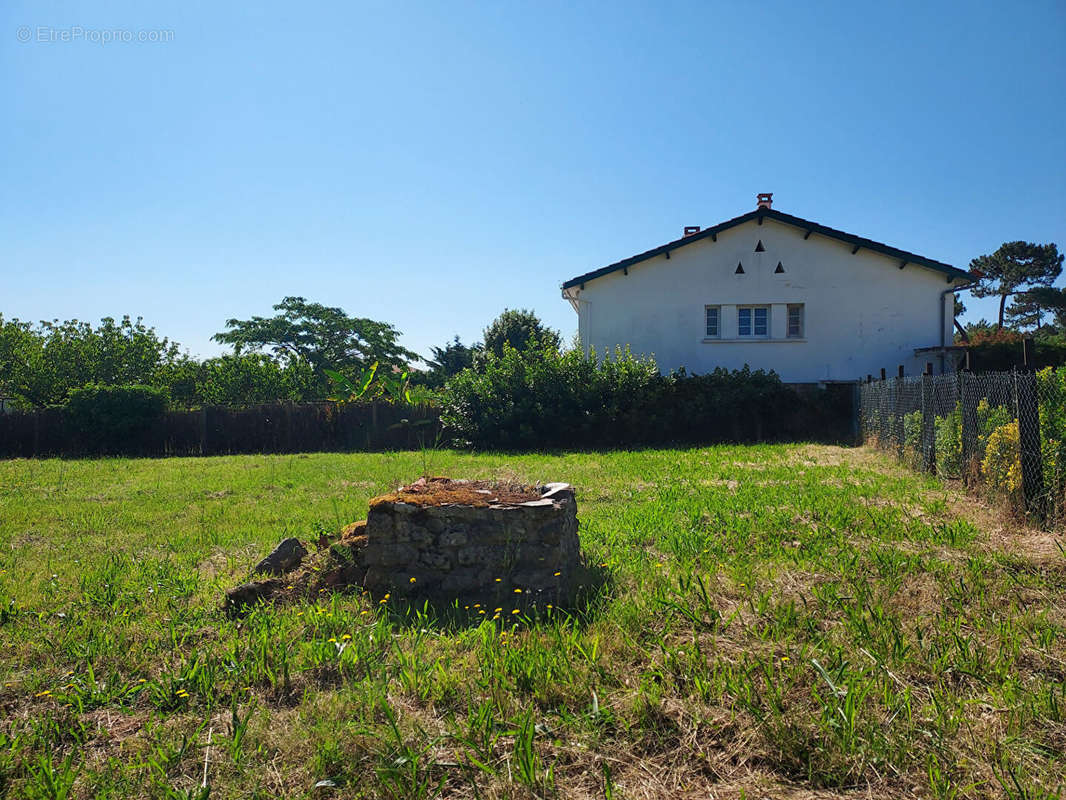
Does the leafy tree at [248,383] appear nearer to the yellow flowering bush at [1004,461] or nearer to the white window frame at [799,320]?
the white window frame at [799,320]

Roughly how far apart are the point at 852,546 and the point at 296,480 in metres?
9.34

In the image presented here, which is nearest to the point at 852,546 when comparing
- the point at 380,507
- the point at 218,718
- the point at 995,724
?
the point at 995,724

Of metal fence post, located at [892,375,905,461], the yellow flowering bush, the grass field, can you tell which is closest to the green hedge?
metal fence post, located at [892,375,905,461]

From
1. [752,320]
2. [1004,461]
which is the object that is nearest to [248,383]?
[752,320]

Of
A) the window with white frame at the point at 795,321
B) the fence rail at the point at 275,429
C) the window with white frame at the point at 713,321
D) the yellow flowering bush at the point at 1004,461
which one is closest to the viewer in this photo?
the yellow flowering bush at the point at 1004,461

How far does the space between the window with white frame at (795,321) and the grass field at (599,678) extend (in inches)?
629

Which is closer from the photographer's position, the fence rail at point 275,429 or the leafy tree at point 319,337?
the fence rail at point 275,429

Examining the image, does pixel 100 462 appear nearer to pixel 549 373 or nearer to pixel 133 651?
pixel 549 373

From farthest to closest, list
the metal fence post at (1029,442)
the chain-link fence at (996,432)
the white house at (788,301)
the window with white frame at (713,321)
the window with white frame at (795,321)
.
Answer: the window with white frame at (713,321) → the window with white frame at (795,321) → the white house at (788,301) → the metal fence post at (1029,442) → the chain-link fence at (996,432)

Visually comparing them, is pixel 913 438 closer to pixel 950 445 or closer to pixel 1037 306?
pixel 950 445

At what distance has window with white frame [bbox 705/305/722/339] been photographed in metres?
21.1

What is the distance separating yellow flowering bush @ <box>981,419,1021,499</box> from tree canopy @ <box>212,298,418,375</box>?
34456 mm

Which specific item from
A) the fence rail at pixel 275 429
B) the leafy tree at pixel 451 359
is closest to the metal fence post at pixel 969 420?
the fence rail at pixel 275 429

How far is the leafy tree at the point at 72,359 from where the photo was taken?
23797 mm
